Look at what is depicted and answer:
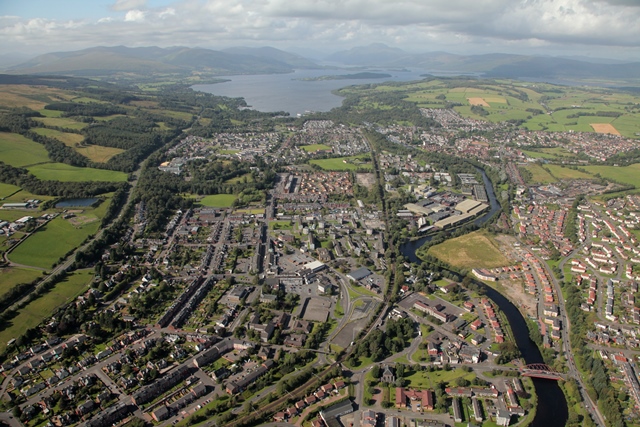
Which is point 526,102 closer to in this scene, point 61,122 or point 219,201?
point 219,201

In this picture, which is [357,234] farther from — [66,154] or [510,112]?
[510,112]

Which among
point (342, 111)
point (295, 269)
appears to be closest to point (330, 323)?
point (295, 269)

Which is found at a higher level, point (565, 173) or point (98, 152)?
point (98, 152)

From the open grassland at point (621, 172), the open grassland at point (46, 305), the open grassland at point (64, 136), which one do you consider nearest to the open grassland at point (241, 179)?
the open grassland at point (46, 305)

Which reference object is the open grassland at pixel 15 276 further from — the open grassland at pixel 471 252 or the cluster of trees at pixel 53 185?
the open grassland at pixel 471 252

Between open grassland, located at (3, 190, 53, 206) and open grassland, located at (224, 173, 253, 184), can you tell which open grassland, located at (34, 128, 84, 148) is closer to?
open grassland, located at (3, 190, 53, 206)

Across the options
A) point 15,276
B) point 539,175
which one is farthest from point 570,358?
point 539,175
